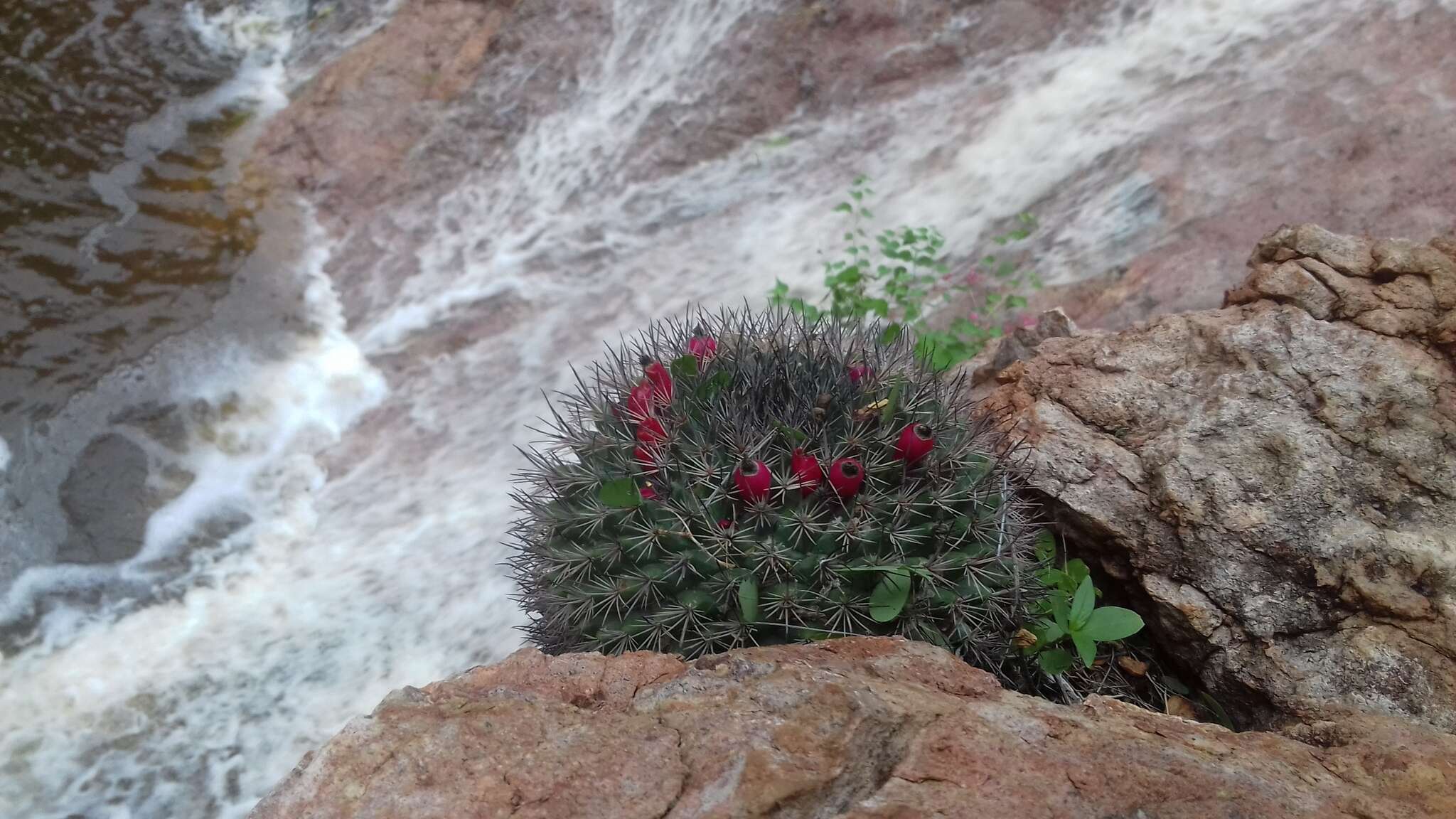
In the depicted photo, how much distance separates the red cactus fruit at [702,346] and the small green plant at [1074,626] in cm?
101

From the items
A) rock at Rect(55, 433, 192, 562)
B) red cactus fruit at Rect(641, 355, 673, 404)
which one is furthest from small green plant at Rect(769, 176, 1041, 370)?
rock at Rect(55, 433, 192, 562)

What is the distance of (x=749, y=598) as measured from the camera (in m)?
2.25

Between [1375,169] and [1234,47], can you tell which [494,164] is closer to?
[1234,47]

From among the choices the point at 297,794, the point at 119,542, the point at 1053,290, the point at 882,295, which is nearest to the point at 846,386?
the point at 297,794

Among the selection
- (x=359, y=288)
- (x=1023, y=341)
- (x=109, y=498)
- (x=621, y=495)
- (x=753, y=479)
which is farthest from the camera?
(x=359, y=288)

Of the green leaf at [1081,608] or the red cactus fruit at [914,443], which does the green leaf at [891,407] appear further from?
the green leaf at [1081,608]

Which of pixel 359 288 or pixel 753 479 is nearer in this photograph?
pixel 753 479

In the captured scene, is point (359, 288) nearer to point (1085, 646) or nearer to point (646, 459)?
point (646, 459)

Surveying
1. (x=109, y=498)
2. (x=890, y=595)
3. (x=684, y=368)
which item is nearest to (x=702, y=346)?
(x=684, y=368)

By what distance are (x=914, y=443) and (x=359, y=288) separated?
5.59 meters

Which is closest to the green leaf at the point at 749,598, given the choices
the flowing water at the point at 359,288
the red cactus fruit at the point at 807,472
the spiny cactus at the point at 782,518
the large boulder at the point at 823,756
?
the spiny cactus at the point at 782,518

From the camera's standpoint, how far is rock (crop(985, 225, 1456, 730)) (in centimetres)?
239

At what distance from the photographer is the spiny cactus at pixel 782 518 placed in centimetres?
227

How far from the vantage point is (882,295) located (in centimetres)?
549
